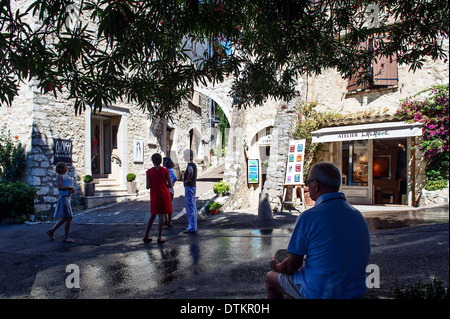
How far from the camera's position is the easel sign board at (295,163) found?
937 cm

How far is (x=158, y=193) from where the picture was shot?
218 inches

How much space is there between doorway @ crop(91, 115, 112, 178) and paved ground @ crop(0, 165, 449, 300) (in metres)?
4.54

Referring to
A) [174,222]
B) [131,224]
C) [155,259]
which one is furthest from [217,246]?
[131,224]

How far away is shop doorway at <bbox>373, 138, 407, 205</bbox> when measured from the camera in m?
11.4

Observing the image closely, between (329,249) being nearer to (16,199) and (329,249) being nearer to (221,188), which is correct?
(221,188)

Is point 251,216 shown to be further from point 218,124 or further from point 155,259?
point 218,124

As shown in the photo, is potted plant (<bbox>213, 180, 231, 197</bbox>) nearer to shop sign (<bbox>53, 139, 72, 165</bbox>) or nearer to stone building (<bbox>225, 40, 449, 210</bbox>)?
stone building (<bbox>225, 40, 449, 210</bbox>)

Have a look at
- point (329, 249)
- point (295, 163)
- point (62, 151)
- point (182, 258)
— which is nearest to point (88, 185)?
point (62, 151)

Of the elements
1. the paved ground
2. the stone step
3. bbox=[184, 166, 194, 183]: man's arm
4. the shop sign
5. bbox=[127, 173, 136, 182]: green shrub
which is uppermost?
the shop sign

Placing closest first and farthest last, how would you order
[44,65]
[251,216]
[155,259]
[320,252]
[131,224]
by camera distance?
1. [320,252]
2. [44,65]
3. [155,259]
4. [131,224]
5. [251,216]

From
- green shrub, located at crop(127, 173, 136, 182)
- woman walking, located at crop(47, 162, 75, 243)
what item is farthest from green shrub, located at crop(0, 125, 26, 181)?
woman walking, located at crop(47, 162, 75, 243)

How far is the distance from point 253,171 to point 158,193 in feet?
23.5

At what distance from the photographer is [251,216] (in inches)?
337

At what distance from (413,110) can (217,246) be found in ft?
23.9
